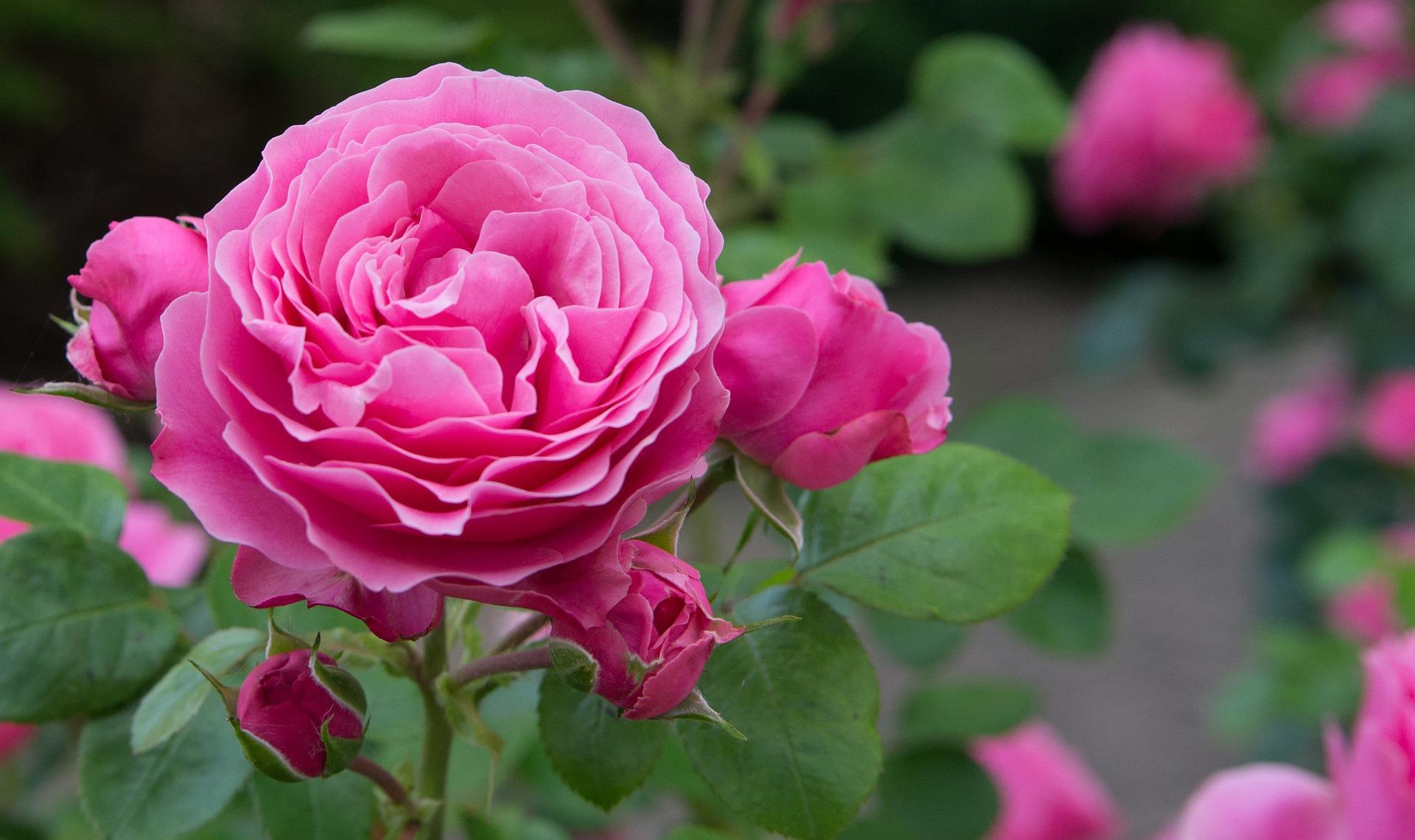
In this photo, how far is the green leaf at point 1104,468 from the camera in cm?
71

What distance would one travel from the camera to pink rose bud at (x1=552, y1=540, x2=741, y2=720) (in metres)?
0.30

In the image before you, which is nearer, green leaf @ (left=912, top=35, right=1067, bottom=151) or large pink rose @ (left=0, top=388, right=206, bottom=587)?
large pink rose @ (left=0, top=388, right=206, bottom=587)

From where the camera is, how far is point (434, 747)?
0.41m

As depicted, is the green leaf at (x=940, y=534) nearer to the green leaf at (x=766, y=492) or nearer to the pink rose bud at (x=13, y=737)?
the green leaf at (x=766, y=492)

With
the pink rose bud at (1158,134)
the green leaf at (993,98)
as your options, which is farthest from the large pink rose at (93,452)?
the pink rose bud at (1158,134)

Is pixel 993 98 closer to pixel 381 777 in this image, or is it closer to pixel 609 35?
pixel 609 35

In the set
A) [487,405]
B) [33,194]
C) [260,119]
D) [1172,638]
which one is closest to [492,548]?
[487,405]

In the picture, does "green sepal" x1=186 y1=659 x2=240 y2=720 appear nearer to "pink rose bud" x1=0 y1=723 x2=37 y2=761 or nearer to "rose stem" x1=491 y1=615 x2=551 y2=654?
"rose stem" x1=491 y1=615 x2=551 y2=654

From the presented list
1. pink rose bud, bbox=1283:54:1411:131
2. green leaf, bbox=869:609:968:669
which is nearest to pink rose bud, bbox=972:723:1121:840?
green leaf, bbox=869:609:968:669

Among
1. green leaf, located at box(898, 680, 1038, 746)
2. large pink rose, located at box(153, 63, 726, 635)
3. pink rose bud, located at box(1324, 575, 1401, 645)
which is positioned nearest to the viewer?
large pink rose, located at box(153, 63, 726, 635)

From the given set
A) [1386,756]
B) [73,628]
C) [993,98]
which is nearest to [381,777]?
[73,628]

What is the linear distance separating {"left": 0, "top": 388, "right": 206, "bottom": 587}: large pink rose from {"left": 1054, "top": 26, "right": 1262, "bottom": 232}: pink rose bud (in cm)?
134

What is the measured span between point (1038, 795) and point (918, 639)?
37 centimetres

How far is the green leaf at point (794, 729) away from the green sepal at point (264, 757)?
0.11 meters
